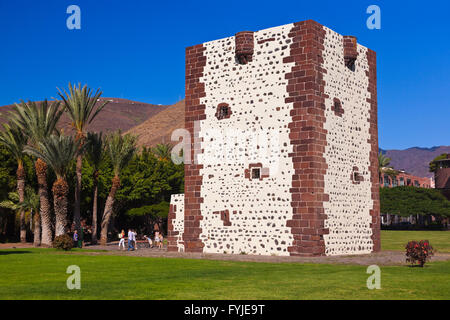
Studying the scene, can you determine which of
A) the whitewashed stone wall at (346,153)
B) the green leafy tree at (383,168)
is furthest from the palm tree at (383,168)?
the whitewashed stone wall at (346,153)

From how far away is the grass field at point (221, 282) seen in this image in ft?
34.4

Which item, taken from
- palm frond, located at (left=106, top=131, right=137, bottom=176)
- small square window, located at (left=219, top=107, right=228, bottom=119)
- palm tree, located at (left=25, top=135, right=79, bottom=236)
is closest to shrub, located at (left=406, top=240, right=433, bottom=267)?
small square window, located at (left=219, top=107, right=228, bottom=119)

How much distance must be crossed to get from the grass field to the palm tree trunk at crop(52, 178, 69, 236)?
52.6 feet

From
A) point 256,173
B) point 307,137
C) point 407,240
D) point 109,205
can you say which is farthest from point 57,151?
point 407,240

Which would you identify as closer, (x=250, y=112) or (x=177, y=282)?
(x=177, y=282)

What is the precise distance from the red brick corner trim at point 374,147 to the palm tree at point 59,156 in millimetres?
16916

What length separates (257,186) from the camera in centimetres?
2406

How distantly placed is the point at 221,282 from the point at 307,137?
36.8 feet

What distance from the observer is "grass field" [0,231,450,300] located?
10500 mm

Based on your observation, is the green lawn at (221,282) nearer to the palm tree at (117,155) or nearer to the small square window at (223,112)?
the small square window at (223,112)
